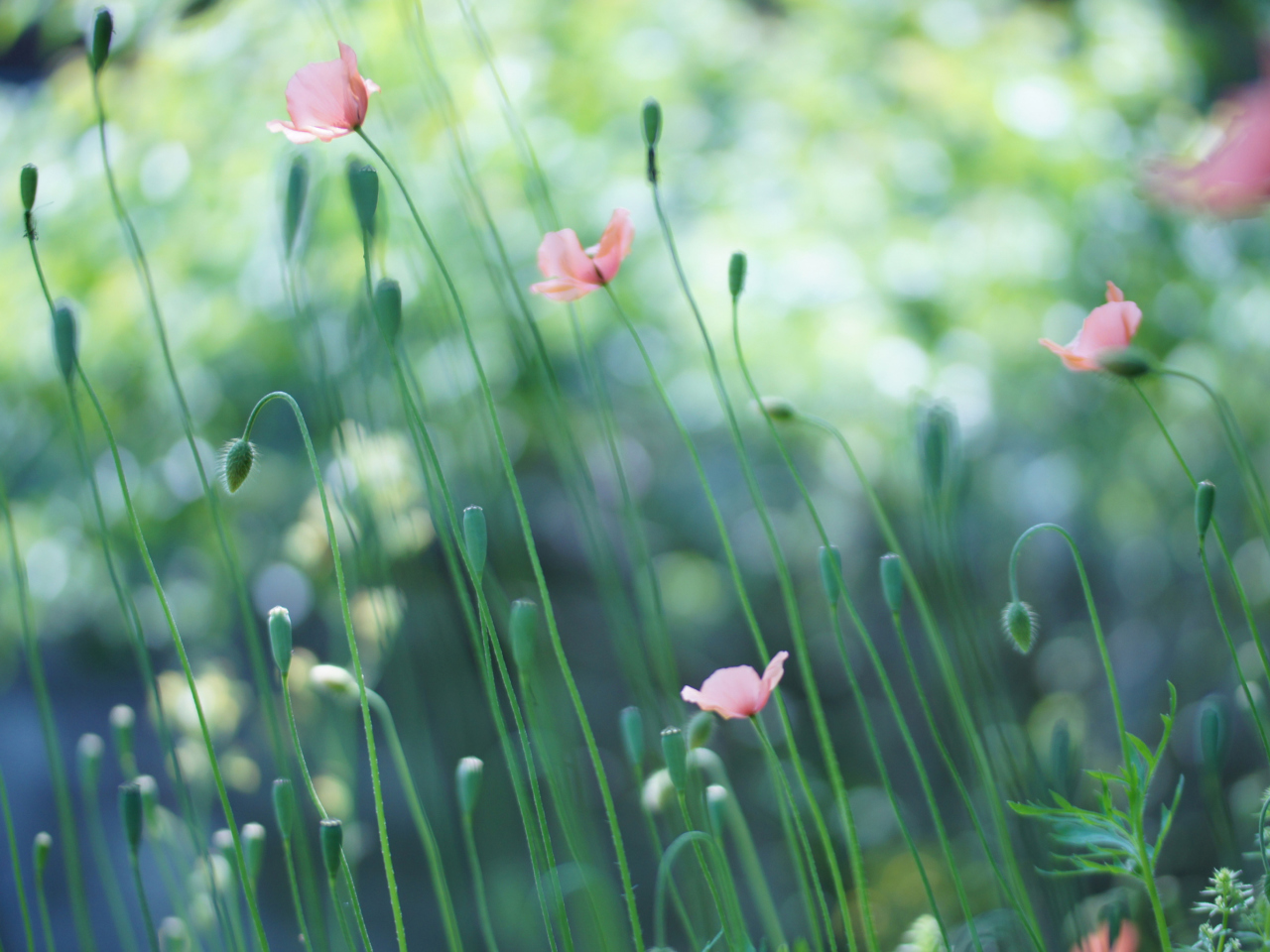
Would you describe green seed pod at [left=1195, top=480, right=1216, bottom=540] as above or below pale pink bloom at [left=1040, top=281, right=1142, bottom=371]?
below

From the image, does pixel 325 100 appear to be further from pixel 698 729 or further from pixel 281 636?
pixel 698 729

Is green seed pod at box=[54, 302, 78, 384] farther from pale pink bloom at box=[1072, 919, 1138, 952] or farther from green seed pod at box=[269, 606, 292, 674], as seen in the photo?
pale pink bloom at box=[1072, 919, 1138, 952]

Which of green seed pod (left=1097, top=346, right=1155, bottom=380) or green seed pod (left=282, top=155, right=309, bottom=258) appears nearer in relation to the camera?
green seed pod (left=1097, top=346, right=1155, bottom=380)

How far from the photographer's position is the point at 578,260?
0.55 meters

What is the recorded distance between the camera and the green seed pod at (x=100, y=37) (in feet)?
1.55

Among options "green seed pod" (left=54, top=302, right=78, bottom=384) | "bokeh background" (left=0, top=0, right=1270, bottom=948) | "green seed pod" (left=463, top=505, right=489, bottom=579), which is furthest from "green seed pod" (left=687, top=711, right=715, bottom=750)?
"bokeh background" (left=0, top=0, right=1270, bottom=948)

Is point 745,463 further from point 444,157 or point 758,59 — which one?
point 758,59

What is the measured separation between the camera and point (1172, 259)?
1.37m

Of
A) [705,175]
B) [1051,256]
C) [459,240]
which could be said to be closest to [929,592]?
[1051,256]

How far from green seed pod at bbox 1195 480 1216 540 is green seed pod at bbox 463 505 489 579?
340 millimetres

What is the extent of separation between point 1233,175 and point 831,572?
0.26 metres

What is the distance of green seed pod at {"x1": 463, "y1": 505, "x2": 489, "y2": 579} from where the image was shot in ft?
1.48

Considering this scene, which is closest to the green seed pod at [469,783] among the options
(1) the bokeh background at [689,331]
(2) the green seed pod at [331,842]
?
(2) the green seed pod at [331,842]

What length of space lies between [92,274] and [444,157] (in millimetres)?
529
